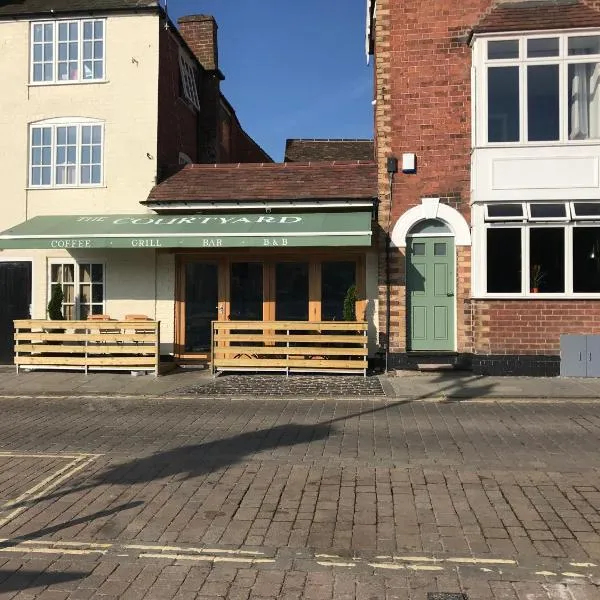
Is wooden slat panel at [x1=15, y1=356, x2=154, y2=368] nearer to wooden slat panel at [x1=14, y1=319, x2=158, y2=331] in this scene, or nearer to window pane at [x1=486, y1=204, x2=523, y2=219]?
wooden slat panel at [x1=14, y1=319, x2=158, y2=331]

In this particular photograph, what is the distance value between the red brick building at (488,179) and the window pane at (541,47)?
0.02 metres

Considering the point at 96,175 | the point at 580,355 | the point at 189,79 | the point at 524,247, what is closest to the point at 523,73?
the point at 524,247

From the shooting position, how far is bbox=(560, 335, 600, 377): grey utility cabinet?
11578mm

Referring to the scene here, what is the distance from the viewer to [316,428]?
25.7 ft

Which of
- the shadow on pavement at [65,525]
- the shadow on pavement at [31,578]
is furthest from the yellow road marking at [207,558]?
the shadow on pavement at [65,525]

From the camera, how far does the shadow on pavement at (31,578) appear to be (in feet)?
12.0

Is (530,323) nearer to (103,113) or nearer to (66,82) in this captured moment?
(103,113)

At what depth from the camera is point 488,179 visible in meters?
11.9

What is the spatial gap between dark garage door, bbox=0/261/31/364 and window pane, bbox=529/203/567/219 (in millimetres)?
10960

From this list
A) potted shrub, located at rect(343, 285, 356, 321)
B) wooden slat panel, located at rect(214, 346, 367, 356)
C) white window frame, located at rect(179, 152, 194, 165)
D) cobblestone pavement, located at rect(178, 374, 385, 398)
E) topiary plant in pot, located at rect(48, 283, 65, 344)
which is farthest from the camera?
white window frame, located at rect(179, 152, 194, 165)

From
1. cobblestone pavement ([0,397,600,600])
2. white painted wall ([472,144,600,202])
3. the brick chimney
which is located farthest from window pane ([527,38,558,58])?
the brick chimney

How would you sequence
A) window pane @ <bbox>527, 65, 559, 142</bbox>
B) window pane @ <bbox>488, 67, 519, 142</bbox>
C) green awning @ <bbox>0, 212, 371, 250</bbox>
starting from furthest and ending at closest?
window pane @ <bbox>488, 67, 519, 142</bbox> → window pane @ <bbox>527, 65, 559, 142</bbox> → green awning @ <bbox>0, 212, 371, 250</bbox>

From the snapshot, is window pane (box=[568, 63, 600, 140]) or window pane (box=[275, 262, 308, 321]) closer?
window pane (box=[568, 63, 600, 140])

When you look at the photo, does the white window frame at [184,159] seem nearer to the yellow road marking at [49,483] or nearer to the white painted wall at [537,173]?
the white painted wall at [537,173]
